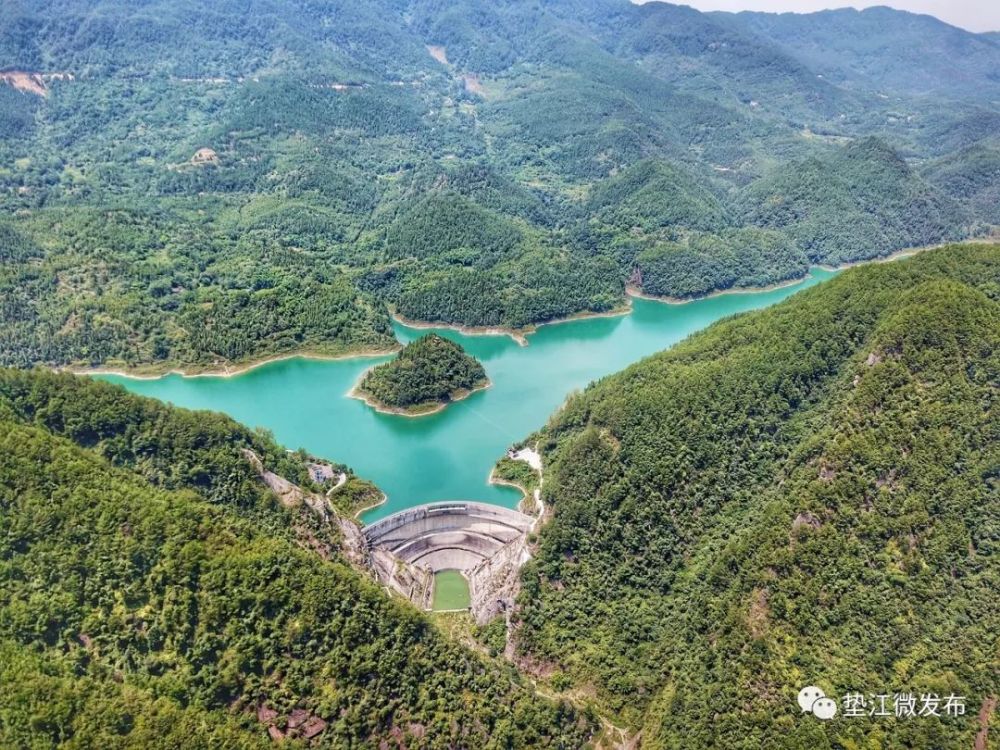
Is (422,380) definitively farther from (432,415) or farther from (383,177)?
(383,177)

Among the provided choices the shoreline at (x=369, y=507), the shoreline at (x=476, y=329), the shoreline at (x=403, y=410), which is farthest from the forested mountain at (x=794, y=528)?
the shoreline at (x=476, y=329)

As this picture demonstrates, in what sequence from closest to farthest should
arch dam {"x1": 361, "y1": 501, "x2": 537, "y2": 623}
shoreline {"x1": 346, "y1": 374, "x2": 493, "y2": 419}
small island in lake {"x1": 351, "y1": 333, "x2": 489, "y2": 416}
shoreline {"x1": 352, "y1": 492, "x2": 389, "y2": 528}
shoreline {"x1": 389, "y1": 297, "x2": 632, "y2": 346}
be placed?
arch dam {"x1": 361, "y1": 501, "x2": 537, "y2": 623}
shoreline {"x1": 352, "y1": 492, "x2": 389, "y2": 528}
shoreline {"x1": 346, "y1": 374, "x2": 493, "y2": 419}
small island in lake {"x1": 351, "y1": 333, "x2": 489, "y2": 416}
shoreline {"x1": 389, "y1": 297, "x2": 632, "y2": 346}

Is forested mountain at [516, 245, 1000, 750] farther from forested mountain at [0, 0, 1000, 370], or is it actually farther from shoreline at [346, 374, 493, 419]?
forested mountain at [0, 0, 1000, 370]

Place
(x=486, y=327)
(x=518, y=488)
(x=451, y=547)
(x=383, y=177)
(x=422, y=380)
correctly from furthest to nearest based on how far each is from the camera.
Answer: (x=383, y=177)
(x=486, y=327)
(x=422, y=380)
(x=518, y=488)
(x=451, y=547)

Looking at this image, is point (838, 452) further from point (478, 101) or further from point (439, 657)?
point (478, 101)

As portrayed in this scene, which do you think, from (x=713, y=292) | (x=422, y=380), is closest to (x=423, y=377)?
(x=422, y=380)

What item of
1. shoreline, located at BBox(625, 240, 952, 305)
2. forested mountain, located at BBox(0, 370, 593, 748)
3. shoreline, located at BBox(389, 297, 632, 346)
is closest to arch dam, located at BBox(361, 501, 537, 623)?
forested mountain, located at BBox(0, 370, 593, 748)
